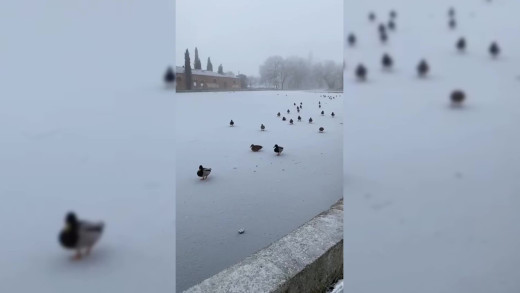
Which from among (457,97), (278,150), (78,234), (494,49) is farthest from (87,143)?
(278,150)

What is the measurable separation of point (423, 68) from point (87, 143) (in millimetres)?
746

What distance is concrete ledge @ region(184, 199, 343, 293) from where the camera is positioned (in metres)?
0.90

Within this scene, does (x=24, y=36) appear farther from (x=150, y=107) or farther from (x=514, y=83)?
(x=514, y=83)

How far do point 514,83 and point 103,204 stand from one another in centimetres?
99

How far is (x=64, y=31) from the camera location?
522mm

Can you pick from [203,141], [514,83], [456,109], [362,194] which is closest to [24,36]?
[362,194]

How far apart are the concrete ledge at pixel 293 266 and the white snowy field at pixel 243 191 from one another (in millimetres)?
137

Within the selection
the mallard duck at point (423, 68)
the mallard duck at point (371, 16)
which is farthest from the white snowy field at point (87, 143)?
the mallard duck at point (423, 68)

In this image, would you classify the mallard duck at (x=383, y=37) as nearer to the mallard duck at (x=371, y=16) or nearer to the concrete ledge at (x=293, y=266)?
the mallard duck at (x=371, y=16)

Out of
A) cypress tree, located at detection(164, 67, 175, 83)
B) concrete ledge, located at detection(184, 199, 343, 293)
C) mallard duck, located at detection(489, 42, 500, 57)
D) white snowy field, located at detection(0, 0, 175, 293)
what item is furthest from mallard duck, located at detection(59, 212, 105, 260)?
mallard duck, located at detection(489, 42, 500, 57)

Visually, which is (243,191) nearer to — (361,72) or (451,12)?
(361,72)

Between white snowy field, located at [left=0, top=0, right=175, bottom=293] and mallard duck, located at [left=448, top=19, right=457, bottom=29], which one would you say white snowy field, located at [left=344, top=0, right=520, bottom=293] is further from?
white snowy field, located at [left=0, top=0, right=175, bottom=293]

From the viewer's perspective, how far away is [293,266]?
99 centimetres

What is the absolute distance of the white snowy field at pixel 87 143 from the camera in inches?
19.7
